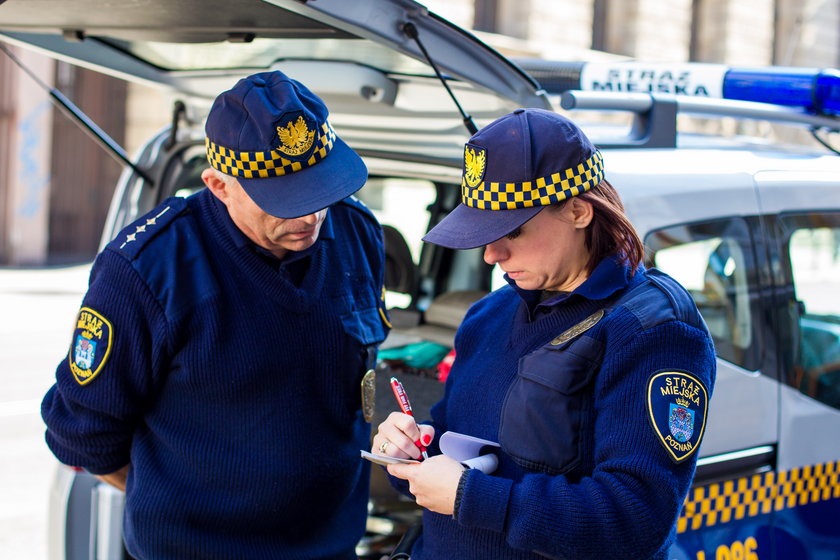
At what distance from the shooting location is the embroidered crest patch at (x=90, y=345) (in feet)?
6.20

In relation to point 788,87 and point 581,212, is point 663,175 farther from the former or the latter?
point 788,87

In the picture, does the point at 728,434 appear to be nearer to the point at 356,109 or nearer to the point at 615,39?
the point at 356,109

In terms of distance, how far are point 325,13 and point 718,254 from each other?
1.26 meters

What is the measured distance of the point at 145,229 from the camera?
6.50ft

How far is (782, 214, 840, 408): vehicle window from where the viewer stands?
101 inches

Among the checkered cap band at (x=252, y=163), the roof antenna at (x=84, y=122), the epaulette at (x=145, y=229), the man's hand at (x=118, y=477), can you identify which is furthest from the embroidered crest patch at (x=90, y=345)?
the roof antenna at (x=84, y=122)

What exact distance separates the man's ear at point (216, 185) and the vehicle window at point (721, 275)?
1.06m

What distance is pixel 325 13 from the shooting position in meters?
1.88

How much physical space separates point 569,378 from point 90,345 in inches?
38.6

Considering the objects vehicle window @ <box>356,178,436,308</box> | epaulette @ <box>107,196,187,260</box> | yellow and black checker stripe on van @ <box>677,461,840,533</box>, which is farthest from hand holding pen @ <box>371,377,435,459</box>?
vehicle window @ <box>356,178,436,308</box>

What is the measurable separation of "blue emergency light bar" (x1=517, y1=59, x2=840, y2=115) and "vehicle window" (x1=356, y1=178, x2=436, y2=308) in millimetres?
689

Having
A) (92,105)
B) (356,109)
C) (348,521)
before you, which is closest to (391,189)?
(356,109)

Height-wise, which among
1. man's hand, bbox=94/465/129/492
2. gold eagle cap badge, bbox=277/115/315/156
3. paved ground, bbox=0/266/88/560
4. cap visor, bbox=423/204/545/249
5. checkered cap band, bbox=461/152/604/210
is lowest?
paved ground, bbox=0/266/88/560

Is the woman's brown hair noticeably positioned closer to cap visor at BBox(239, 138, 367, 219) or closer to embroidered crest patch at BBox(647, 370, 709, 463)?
embroidered crest patch at BBox(647, 370, 709, 463)
